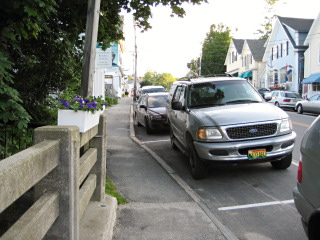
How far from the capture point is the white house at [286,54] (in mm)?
34531

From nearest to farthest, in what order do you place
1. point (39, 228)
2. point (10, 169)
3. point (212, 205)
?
point (10, 169), point (39, 228), point (212, 205)

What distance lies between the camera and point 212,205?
16.8ft

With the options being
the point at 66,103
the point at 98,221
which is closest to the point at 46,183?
the point at 66,103

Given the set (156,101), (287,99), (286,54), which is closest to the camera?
(156,101)

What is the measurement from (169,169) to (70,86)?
2702mm

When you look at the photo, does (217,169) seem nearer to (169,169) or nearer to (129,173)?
(169,169)

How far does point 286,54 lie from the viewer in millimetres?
36969

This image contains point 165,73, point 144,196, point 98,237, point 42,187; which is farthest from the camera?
point 165,73

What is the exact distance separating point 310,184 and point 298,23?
38609 mm

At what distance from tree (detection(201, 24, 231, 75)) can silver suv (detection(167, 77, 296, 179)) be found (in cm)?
5783

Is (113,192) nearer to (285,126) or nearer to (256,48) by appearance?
(285,126)

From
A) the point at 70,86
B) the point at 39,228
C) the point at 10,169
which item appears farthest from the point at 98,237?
the point at 70,86

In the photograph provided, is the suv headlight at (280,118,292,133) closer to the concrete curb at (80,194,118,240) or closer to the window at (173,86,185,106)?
the window at (173,86,185,106)

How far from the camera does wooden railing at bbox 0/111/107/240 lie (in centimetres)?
170
